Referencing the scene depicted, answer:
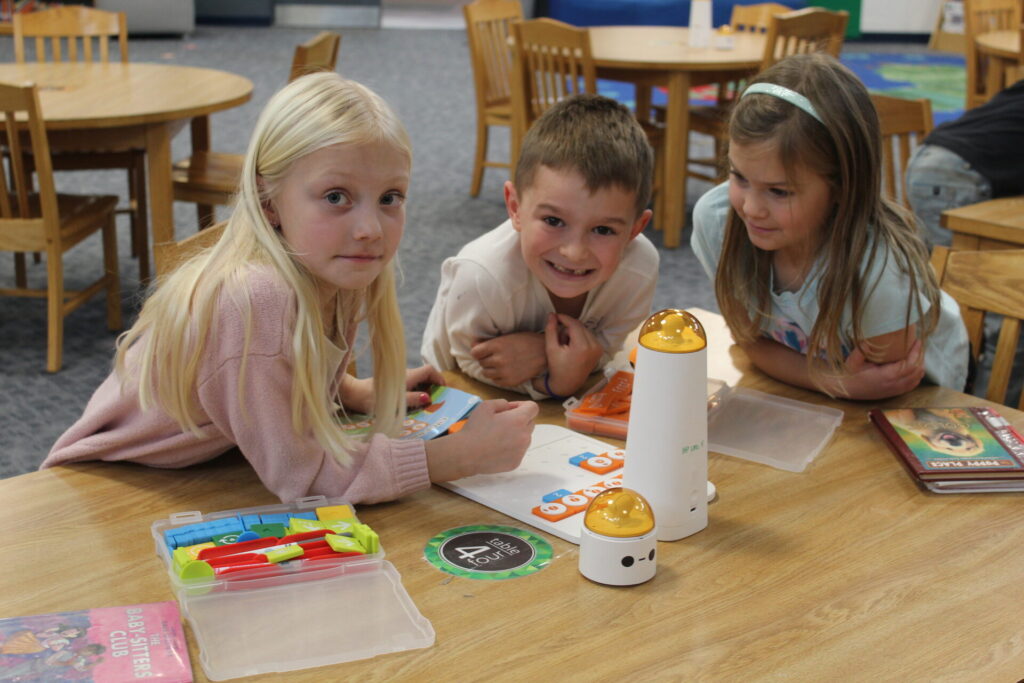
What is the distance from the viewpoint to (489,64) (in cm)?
493

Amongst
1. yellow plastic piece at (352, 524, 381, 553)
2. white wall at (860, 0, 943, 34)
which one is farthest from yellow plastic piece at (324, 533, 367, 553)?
white wall at (860, 0, 943, 34)

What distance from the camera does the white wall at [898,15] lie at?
10.0 m

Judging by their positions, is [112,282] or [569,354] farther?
[112,282]

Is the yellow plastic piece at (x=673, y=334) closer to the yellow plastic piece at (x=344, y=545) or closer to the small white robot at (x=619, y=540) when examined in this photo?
the small white robot at (x=619, y=540)

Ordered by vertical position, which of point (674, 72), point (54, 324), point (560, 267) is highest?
point (674, 72)

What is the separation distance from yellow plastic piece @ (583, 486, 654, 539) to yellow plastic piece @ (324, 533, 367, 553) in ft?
0.73

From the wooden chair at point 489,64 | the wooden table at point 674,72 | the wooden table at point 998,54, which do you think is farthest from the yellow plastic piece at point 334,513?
the wooden table at point 998,54

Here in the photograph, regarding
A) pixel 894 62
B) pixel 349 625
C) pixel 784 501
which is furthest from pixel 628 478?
pixel 894 62

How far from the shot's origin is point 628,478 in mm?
1141

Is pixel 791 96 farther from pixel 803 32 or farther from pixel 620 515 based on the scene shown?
pixel 803 32

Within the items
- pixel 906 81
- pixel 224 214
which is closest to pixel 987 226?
pixel 224 214

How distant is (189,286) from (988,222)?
5.75ft

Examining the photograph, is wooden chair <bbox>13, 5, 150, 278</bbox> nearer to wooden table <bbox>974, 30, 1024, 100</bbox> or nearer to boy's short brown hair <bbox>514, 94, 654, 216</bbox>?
boy's short brown hair <bbox>514, 94, 654, 216</bbox>

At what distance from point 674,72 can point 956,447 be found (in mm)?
3056
